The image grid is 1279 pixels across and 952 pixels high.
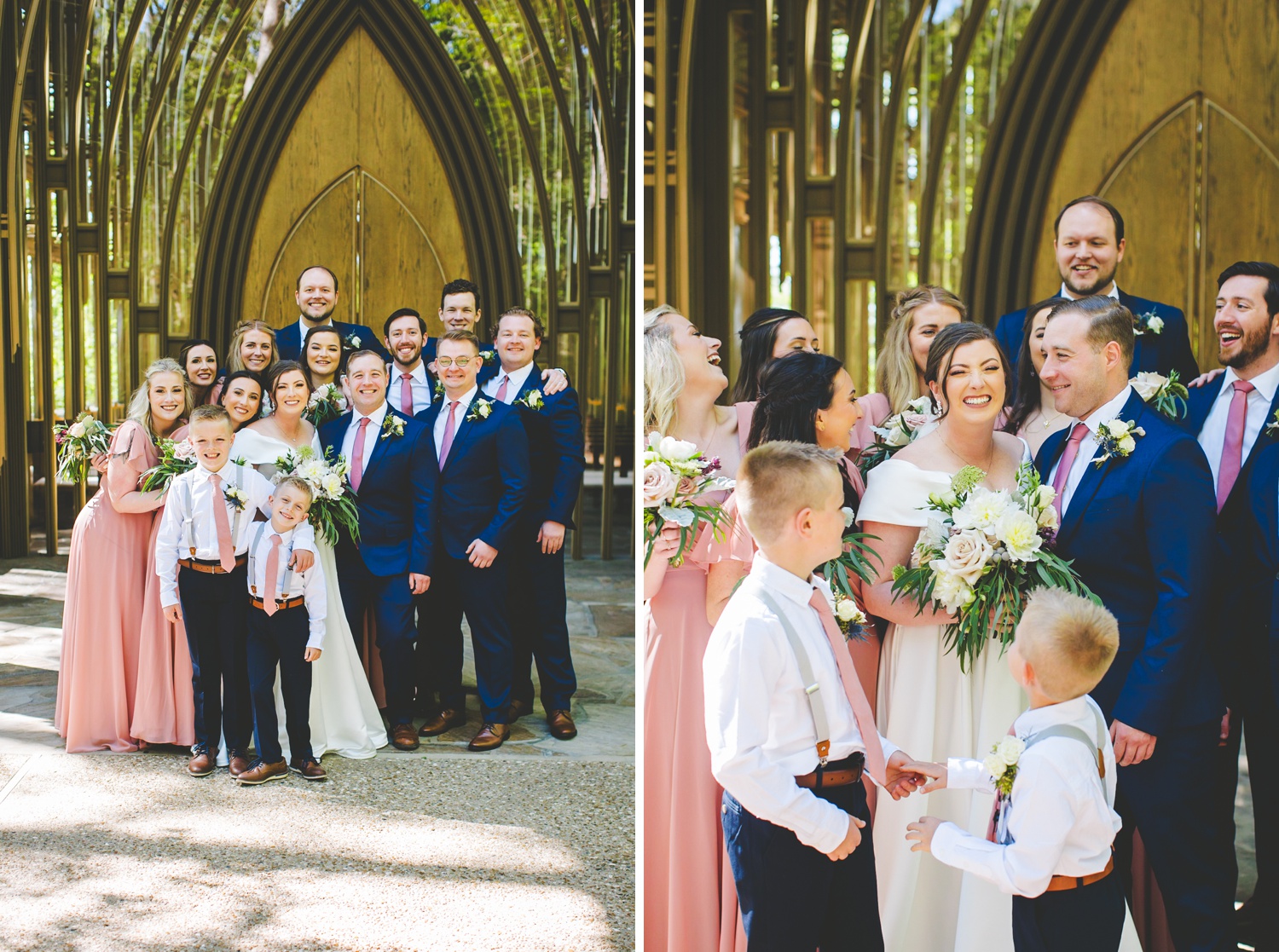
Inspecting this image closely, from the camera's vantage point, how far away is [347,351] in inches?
171

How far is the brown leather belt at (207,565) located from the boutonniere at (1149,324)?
2715mm

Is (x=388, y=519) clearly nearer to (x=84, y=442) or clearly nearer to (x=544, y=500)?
(x=544, y=500)

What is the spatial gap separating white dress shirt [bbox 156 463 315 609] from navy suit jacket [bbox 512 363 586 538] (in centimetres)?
89

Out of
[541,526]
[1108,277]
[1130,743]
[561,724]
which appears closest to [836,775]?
[1130,743]

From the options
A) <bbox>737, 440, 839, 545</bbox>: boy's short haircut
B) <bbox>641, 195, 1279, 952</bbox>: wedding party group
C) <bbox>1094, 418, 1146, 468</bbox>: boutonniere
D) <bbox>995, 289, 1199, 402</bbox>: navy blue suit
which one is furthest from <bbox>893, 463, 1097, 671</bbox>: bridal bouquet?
<bbox>995, 289, 1199, 402</bbox>: navy blue suit

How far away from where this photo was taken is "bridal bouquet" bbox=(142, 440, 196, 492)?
354 cm

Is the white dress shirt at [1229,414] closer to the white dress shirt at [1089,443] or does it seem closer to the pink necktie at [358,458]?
the white dress shirt at [1089,443]

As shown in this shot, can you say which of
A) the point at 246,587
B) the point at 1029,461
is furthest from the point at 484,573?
the point at 1029,461

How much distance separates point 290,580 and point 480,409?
2.88 ft

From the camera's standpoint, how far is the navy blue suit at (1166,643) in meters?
2.06

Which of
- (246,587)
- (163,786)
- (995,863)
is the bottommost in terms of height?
(163,786)

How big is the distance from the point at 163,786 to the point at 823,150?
3382mm

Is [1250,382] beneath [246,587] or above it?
above

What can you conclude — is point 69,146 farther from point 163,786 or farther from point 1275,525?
point 1275,525
